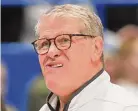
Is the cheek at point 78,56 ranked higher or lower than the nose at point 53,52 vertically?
lower

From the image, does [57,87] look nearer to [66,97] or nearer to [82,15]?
[66,97]

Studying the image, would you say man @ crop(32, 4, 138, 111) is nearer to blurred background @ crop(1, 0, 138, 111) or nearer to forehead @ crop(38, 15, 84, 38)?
forehead @ crop(38, 15, 84, 38)

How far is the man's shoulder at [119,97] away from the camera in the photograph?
69.1 inches

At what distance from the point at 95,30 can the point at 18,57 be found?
306 centimetres

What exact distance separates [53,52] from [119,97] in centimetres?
25

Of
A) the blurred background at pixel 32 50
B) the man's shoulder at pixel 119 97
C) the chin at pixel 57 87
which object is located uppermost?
the chin at pixel 57 87

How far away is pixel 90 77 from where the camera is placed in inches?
70.5

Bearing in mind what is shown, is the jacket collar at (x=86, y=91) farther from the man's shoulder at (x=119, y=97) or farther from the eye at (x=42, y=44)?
the eye at (x=42, y=44)

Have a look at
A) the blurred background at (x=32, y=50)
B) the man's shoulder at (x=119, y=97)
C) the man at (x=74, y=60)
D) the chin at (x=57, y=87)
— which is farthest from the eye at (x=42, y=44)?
the blurred background at (x=32, y=50)

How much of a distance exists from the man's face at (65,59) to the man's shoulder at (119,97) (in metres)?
0.10

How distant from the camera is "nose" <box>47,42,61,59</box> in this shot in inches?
68.3

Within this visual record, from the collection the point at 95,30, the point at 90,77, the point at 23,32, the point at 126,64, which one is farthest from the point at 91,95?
the point at 23,32

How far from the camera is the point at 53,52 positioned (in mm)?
1735

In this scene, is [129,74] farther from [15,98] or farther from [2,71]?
[15,98]
